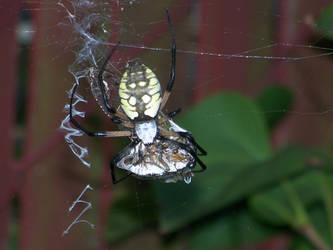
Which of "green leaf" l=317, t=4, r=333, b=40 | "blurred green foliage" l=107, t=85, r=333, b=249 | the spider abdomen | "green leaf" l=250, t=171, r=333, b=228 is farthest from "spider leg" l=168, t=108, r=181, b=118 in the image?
"green leaf" l=317, t=4, r=333, b=40

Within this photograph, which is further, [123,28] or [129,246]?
[129,246]

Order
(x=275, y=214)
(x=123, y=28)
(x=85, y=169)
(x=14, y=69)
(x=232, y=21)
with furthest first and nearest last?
(x=232, y=21) < (x=85, y=169) < (x=14, y=69) < (x=275, y=214) < (x=123, y=28)

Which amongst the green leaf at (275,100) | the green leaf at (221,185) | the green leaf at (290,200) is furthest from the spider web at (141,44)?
the green leaf at (290,200)

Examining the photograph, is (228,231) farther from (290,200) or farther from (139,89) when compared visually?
(139,89)

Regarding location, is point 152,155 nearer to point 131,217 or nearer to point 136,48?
point 136,48

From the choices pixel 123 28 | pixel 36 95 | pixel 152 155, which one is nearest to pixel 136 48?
pixel 123 28

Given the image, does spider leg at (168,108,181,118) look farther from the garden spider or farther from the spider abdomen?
the spider abdomen

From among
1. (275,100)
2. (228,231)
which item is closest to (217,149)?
(275,100)
